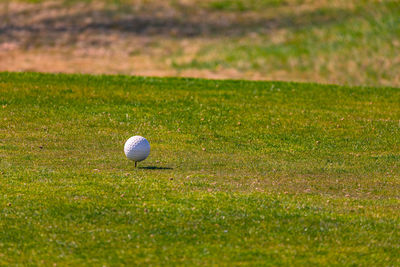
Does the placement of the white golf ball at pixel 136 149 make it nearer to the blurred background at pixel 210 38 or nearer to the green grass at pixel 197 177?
the green grass at pixel 197 177

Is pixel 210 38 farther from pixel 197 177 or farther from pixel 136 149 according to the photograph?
pixel 197 177

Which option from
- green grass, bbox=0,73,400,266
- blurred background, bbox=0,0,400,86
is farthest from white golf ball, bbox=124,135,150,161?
blurred background, bbox=0,0,400,86

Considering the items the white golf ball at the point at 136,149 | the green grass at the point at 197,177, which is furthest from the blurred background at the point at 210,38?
the white golf ball at the point at 136,149

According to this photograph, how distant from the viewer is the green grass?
41.7ft

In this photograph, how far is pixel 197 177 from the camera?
17.5 metres

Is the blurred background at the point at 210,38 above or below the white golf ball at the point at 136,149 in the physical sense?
above

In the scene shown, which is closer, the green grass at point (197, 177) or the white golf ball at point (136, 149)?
the green grass at point (197, 177)

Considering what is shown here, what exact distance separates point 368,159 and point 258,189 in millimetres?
5385

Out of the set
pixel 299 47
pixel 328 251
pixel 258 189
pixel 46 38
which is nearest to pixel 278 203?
pixel 258 189

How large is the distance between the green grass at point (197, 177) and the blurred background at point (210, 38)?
1610 centimetres

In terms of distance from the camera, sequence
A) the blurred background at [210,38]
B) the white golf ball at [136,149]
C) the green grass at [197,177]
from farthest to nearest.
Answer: the blurred background at [210,38] < the white golf ball at [136,149] < the green grass at [197,177]

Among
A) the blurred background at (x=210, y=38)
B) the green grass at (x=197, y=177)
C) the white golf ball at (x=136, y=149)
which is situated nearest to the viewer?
the green grass at (x=197, y=177)

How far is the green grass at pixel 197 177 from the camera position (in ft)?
41.7

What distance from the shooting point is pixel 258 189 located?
16484mm
